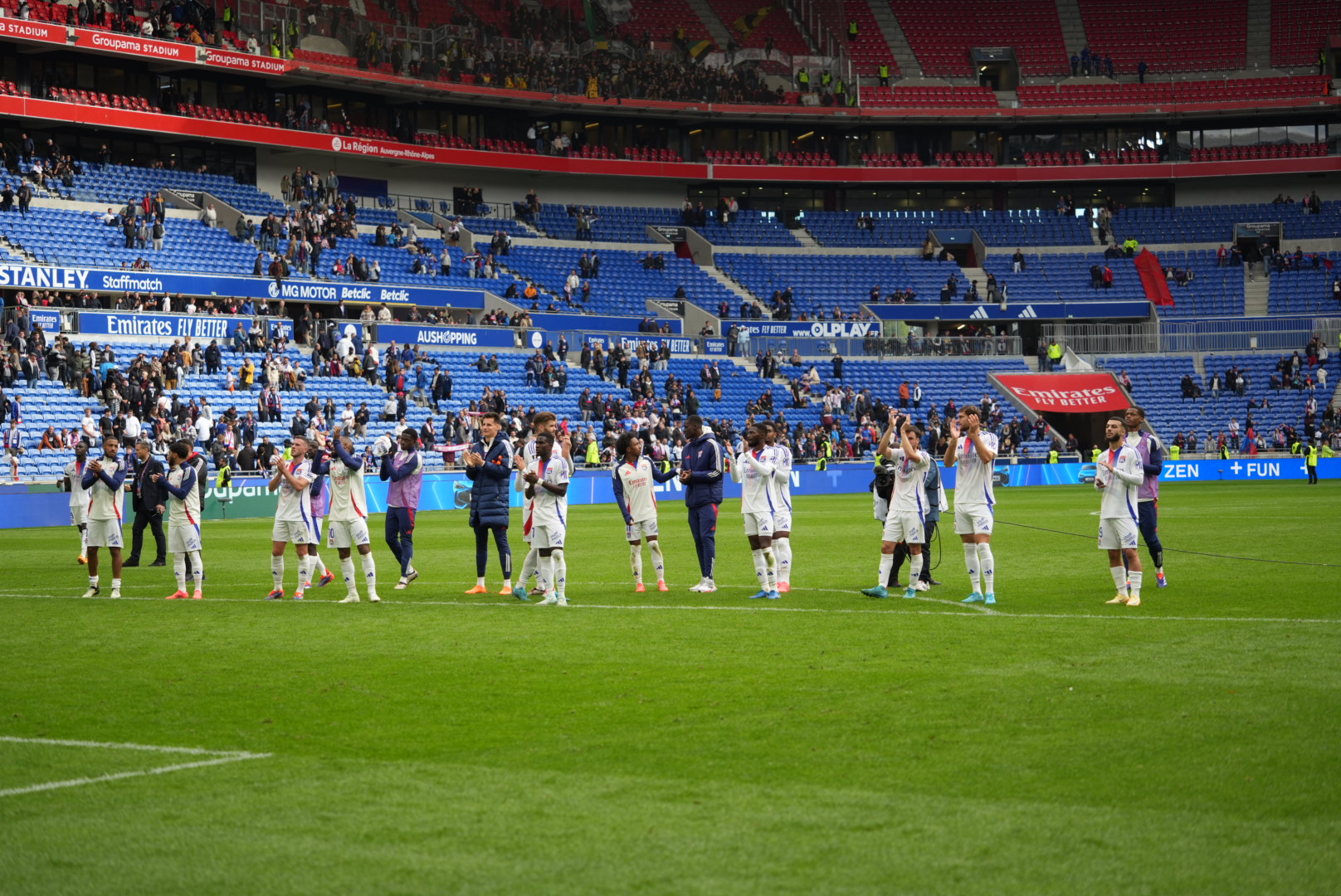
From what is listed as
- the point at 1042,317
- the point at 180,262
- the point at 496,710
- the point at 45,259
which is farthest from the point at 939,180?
the point at 496,710

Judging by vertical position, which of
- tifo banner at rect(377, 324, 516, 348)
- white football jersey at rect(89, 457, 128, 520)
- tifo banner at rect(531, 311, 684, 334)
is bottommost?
white football jersey at rect(89, 457, 128, 520)

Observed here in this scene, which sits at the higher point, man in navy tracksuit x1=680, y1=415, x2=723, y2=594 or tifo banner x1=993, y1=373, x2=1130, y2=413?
tifo banner x1=993, y1=373, x2=1130, y2=413

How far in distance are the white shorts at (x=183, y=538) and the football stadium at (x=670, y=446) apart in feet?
0.33

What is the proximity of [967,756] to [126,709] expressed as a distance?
19.4ft

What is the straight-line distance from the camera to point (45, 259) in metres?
45.4

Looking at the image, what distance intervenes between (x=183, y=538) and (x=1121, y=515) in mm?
11291

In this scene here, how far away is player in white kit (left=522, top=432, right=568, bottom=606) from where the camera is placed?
15.8 meters

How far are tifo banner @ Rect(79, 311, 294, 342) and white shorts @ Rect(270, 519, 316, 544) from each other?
2870 centimetres

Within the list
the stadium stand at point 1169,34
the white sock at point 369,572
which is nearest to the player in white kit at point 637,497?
the white sock at point 369,572

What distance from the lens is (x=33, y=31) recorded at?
4931 centimetres

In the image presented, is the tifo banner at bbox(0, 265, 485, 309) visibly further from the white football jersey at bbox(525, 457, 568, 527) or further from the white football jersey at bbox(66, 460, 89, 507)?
the white football jersey at bbox(525, 457, 568, 527)

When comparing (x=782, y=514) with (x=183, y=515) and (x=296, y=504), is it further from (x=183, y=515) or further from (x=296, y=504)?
(x=183, y=515)

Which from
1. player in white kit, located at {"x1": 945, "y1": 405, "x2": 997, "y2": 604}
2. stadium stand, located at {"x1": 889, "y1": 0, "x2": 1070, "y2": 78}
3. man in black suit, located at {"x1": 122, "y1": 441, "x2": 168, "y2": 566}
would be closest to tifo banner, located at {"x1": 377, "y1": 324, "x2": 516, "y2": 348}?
man in black suit, located at {"x1": 122, "y1": 441, "x2": 168, "y2": 566}

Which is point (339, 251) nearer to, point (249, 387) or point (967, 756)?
point (249, 387)
